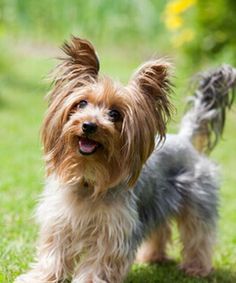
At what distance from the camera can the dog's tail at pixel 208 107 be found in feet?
20.6

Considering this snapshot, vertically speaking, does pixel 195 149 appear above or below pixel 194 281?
above

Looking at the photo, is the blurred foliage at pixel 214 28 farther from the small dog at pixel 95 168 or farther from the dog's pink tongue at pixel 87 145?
the dog's pink tongue at pixel 87 145

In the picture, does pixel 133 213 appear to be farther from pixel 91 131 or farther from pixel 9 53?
pixel 9 53

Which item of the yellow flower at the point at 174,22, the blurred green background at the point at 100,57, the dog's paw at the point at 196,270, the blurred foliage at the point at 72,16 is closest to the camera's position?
the dog's paw at the point at 196,270

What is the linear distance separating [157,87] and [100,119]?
1.69ft

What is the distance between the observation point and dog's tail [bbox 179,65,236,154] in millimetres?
6273

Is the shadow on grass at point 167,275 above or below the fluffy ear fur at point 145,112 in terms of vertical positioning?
below

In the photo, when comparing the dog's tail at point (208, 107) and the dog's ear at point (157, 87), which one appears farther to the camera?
the dog's tail at point (208, 107)

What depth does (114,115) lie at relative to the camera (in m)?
4.73

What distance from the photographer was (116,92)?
4.74 meters

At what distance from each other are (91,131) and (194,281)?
1.85 m

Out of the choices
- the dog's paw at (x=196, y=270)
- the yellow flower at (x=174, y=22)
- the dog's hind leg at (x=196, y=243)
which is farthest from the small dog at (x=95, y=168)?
the yellow flower at (x=174, y=22)

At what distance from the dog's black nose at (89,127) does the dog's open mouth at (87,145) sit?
106mm

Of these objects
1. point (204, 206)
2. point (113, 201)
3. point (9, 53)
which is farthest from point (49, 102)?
point (9, 53)
